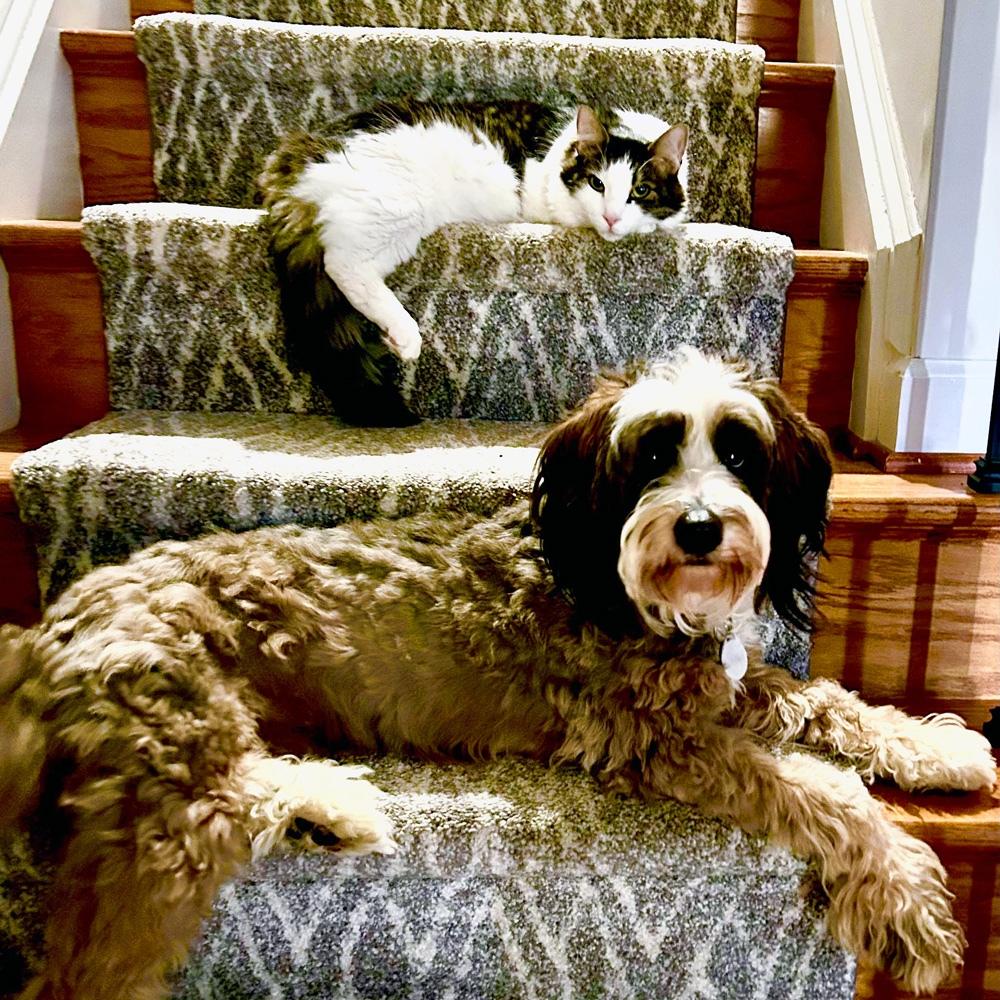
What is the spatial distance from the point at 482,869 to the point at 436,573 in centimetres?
39

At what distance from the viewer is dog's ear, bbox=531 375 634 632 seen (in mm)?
1225

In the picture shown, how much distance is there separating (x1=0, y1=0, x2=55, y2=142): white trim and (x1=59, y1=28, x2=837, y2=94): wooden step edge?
0.26 ft

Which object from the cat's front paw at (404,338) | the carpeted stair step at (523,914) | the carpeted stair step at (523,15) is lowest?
the carpeted stair step at (523,914)

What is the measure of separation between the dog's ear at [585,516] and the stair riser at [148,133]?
1.07 metres

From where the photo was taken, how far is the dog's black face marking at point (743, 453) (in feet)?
3.90

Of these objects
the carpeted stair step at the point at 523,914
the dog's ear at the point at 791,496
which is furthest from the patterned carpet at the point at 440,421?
the dog's ear at the point at 791,496

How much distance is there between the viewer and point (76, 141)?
2047 millimetres

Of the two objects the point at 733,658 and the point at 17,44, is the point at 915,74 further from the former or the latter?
the point at 17,44

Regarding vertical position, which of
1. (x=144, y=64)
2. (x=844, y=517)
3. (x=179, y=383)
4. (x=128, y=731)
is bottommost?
(x=128, y=731)

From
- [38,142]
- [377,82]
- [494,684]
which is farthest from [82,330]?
[494,684]

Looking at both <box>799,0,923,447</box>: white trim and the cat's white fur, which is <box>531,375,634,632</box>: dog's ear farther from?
<box>799,0,923,447</box>: white trim

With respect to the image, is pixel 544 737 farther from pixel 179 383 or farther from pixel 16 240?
pixel 16 240

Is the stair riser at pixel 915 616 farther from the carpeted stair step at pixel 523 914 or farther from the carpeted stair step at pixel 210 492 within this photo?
the carpeted stair step at pixel 523 914

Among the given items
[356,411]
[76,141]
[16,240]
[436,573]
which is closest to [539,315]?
[356,411]
